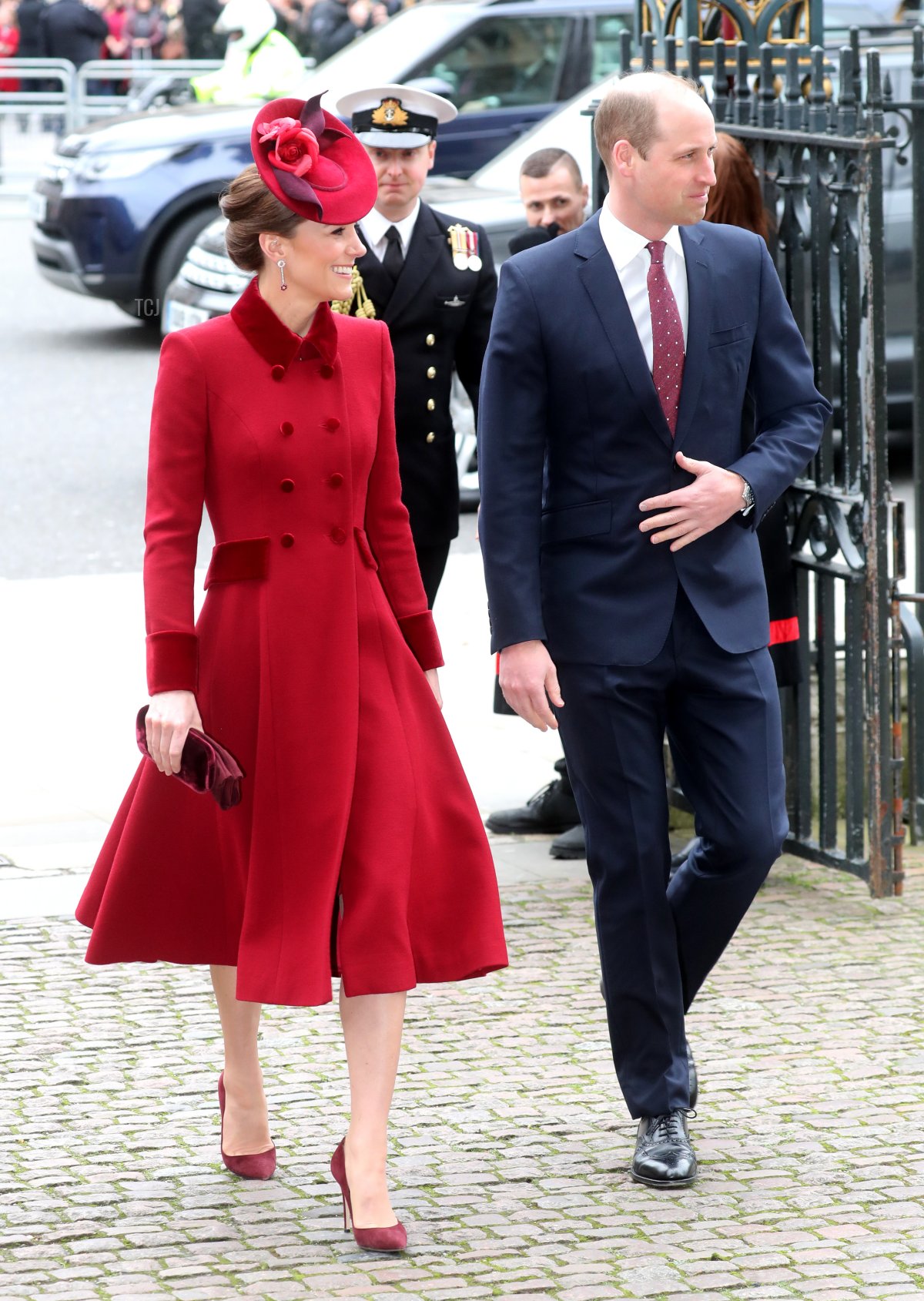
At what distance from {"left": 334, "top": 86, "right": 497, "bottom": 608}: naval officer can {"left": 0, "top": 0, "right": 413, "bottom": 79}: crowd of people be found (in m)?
17.5

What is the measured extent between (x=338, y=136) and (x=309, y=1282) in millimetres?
1922

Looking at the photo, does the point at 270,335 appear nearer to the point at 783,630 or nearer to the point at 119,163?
the point at 783,630

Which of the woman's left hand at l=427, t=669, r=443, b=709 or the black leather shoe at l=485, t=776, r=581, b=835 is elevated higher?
the woman's left hand at l=427, t=669, r=443, b=709

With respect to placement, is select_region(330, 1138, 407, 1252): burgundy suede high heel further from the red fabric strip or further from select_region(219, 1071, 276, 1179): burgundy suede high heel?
the red fabric strip

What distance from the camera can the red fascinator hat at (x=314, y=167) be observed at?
3865 millimetres

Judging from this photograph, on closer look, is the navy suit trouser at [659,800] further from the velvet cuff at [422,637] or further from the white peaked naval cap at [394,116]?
the white peaked naval cap at [394,116]

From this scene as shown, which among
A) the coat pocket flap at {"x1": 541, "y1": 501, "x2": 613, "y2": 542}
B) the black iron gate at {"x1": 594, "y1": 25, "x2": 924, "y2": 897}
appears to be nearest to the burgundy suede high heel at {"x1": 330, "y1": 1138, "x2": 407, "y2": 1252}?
the coat pocket flap at {"x1": 541, "y1": 501, "x2": 613, "y2": 542}

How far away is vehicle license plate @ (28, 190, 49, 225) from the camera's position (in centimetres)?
1502

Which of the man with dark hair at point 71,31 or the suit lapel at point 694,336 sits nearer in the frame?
the suit lapel at point 694,336

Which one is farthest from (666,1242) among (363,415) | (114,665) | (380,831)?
(114,665)

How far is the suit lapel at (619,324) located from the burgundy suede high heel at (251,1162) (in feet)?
4.71

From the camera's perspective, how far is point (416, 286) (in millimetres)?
5828

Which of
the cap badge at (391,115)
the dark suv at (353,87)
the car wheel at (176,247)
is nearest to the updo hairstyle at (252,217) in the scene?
the cap badge at (391,115)

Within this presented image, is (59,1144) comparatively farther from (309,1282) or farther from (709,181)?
A: (709,181)
